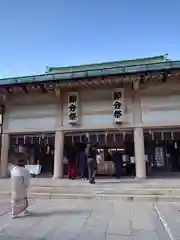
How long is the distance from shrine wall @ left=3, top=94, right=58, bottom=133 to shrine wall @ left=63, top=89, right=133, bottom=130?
2.57ft

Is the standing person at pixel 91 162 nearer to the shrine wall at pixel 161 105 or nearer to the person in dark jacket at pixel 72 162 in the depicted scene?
the person in dark jacket at pixel 72 162

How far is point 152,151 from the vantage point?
58.6 feet

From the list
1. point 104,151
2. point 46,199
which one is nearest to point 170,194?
point 46,199

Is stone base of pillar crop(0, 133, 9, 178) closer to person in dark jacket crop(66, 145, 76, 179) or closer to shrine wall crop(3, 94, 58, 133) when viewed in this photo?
shrine wall crop(3, 94, 58, 133)

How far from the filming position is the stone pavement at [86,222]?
4.39 m

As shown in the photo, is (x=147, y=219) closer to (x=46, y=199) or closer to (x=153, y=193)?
(x=153, y=193)

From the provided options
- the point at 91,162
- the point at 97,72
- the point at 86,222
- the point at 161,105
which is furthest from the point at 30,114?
the point at 86,222

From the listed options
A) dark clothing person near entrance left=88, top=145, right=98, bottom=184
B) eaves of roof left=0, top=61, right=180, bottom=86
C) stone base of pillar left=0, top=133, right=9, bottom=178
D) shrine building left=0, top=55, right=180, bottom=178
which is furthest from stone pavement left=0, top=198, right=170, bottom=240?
eaves of roof left=0, top=61, right=180, bottom=86

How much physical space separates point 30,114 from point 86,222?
884 cm

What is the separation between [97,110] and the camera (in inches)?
488

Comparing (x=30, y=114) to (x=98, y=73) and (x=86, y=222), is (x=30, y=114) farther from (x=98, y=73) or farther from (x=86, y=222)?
(x=86, y=222)

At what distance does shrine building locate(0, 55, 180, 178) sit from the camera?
11664 mm

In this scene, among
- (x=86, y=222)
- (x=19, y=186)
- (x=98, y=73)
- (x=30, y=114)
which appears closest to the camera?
(x=86, y=222)

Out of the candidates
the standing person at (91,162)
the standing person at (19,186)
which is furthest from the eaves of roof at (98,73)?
the standing person at (19,186)
